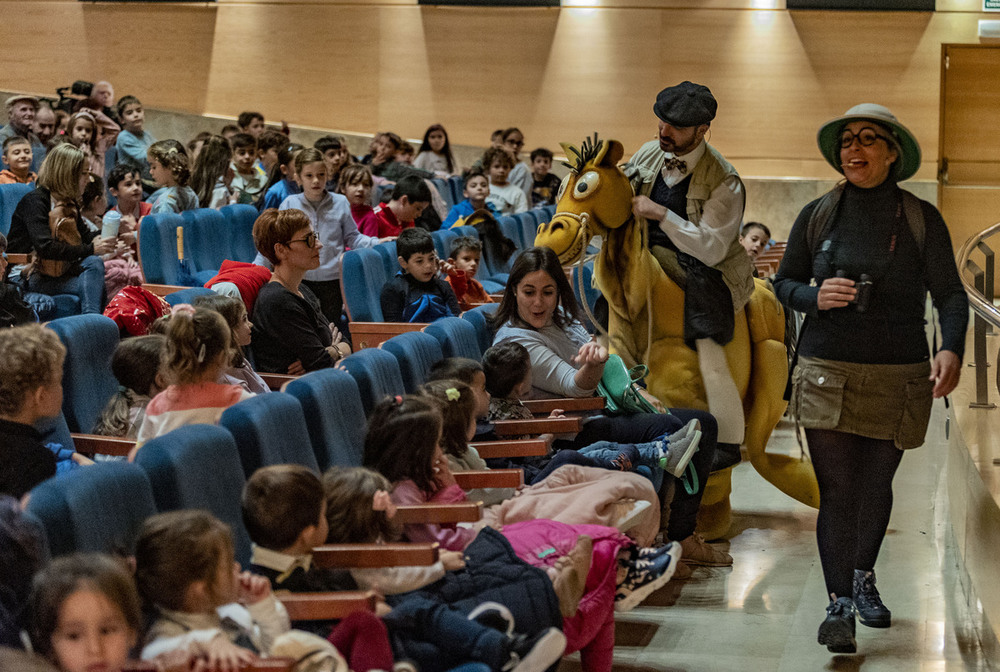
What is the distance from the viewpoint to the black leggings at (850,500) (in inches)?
131

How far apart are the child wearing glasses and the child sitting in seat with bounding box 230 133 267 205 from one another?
189 centimetres

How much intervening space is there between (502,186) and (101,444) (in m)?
6.43

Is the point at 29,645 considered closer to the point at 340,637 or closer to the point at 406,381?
the point at 340,637

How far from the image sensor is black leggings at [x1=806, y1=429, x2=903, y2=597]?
10.9ft

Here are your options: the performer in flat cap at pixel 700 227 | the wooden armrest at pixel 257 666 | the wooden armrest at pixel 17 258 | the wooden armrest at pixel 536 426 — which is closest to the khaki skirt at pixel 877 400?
the wooden armrest at pixel 536 426

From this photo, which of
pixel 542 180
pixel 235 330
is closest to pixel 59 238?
pixel 235 330

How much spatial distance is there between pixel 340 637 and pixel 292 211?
86.6 inches

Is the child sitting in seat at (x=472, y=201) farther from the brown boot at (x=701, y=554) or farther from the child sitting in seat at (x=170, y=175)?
the brown boot at (x=701, y=554)

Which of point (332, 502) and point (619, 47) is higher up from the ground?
point (619, 47)

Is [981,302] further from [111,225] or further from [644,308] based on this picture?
[111,225]

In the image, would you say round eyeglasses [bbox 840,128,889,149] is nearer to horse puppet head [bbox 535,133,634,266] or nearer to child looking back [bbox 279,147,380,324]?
horse puppet head [bbox 535,133,634,266]

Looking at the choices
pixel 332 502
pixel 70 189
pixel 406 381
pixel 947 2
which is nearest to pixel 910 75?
pixel 947 2

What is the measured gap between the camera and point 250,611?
1970 mm

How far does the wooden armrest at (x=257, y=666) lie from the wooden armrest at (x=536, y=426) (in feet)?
5.10
